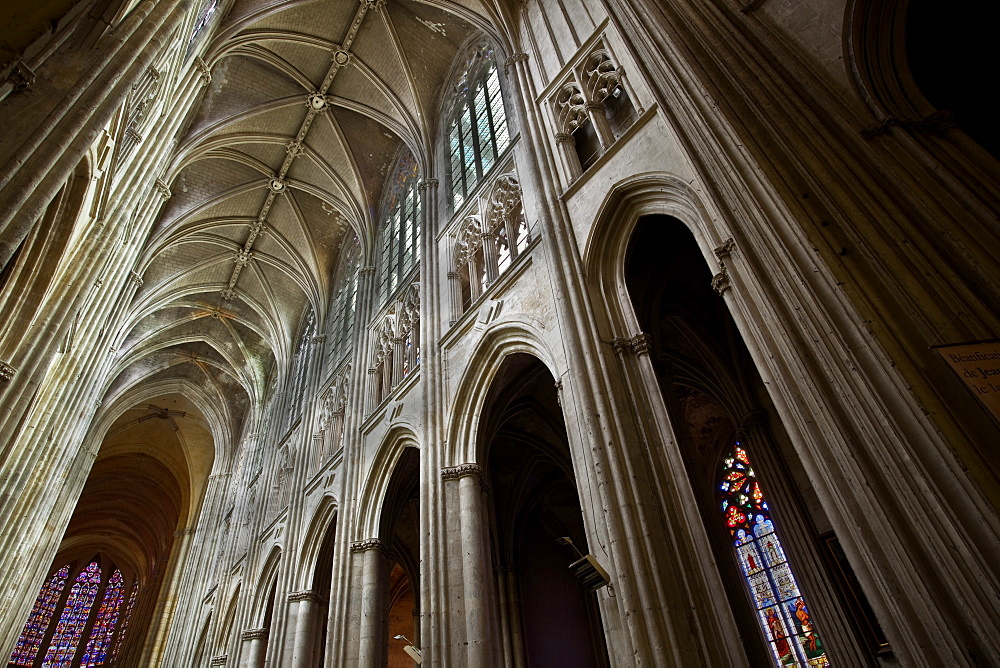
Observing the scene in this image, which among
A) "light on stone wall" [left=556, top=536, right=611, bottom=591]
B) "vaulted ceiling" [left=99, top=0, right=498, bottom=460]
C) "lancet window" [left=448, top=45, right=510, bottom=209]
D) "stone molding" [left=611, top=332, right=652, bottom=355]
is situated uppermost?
"vaulted ceiling" [left=99, top=0, right=498, bottom=460]

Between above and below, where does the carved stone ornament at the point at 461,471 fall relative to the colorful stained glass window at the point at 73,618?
below

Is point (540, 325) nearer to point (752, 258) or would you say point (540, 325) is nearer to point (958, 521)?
point (752, 258)

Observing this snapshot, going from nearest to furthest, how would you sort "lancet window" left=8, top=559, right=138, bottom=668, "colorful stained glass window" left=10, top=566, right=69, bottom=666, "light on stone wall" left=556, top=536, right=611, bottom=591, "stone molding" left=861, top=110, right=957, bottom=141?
1. "stone molding" left=861, top=110, right=957, bottom=141
2. "light on stone wall" left=556, top=536, right=611, bottom=591
3. "colorful stained glass window" left=10, top=566, right=69, bottom=666
4. "lancet window" left=8, top=559, right=138, bottom=668

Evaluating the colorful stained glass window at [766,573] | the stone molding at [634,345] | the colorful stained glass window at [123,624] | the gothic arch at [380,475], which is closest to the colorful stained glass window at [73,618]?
the colorful stained glass window at [123,624]

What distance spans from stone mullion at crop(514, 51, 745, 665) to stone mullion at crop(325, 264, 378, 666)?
565 centimetres

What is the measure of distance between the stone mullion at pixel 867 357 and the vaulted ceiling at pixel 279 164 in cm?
937

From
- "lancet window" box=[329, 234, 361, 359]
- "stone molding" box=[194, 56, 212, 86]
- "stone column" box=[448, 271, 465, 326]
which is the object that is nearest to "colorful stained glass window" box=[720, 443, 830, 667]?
"stone column" box=[448, 271, 465, 326]

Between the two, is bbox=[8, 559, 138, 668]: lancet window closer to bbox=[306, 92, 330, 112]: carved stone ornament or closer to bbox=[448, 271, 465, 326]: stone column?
bbox=[306, 92, 330, 112]: carved stone ornament

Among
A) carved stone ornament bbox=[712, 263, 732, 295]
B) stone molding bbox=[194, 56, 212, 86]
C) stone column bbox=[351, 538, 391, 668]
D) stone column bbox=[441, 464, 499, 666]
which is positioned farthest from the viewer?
stone molding bbox=[194, 56, 212, 86]

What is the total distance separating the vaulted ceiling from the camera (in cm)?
1431

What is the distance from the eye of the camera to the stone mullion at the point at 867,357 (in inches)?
121

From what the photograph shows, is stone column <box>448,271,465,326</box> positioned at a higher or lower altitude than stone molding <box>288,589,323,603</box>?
higher

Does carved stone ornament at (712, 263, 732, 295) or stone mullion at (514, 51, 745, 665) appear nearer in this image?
stone mullion at (514, 51, 745, 665)

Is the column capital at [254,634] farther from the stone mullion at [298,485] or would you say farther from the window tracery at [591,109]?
the window tracery at [591,109]
